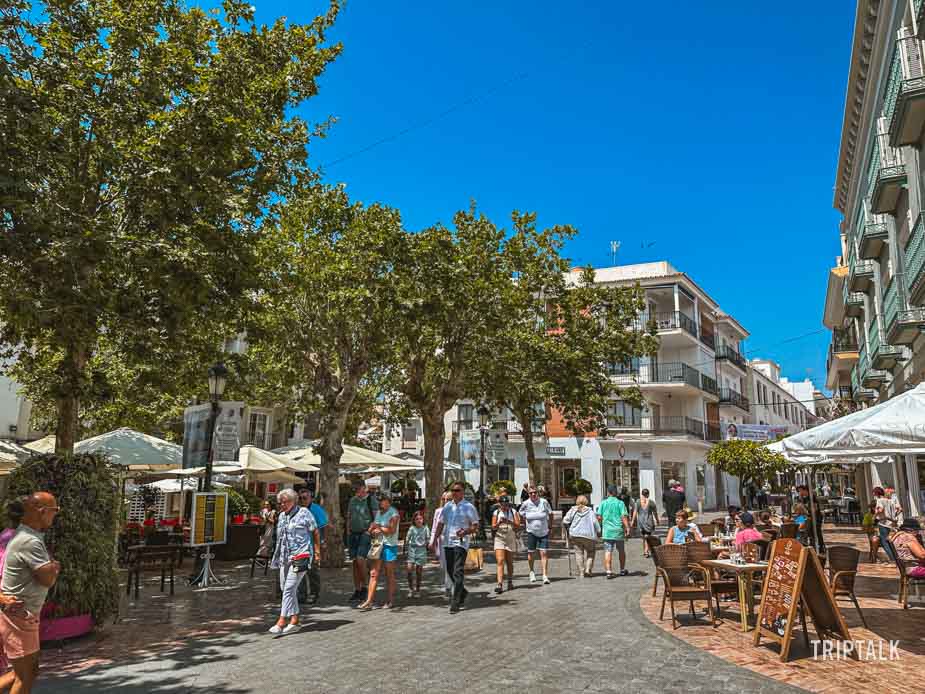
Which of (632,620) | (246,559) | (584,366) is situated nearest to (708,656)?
(632,620)

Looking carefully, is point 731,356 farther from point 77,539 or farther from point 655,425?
point 77,539

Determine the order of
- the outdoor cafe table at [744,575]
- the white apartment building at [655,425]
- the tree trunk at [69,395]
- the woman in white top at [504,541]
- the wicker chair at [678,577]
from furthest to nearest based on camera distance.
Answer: the white apartment building at [655,425] < the woman in white top at [504,541] < the tree trunk at [69,395] < the wicker chair at [678,577] < the outdoor cafe table at [744,575]

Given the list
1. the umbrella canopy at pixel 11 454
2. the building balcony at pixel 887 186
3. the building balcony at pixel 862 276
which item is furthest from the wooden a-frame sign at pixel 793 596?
the building balcony at pixel 862 276

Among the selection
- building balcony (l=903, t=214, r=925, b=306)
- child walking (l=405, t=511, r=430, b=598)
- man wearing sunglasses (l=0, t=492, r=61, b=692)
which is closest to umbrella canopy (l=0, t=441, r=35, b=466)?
child walking (l=405, t=511, r=430, b=598)

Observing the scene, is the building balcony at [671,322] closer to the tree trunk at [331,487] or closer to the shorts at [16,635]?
the tree trunk at [331,487]

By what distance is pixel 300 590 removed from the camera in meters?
11.0

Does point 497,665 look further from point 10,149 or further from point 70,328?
point 10,149

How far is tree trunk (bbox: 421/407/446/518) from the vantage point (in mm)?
18594

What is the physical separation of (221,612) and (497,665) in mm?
5171

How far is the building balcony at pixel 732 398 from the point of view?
4625cm

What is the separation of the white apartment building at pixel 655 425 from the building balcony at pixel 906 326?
66.6ft

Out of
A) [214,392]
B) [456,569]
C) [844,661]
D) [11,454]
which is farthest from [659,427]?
[844,661]

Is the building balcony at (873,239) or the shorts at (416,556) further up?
the building balcony at (873,239)

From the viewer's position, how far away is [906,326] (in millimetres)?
16000
